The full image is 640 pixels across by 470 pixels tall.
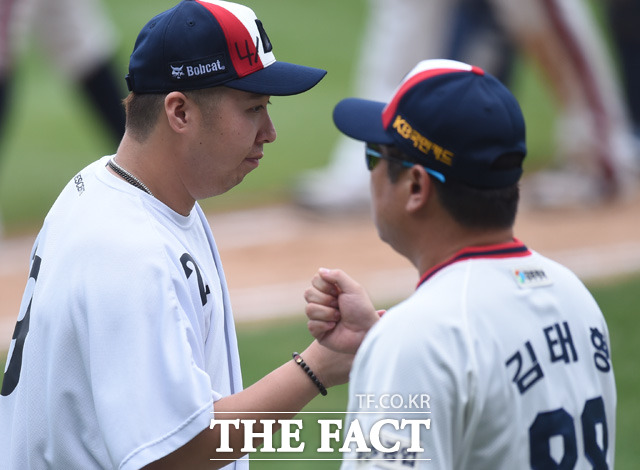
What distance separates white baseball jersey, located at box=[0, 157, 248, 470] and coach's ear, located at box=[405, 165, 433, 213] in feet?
1.95

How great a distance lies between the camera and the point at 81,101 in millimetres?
16797

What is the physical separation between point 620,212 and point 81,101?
390 inches

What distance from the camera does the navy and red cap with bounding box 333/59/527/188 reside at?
2.22m

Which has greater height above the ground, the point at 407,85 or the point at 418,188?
the point at 407,85

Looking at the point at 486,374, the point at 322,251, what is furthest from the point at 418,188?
the point at 322,251

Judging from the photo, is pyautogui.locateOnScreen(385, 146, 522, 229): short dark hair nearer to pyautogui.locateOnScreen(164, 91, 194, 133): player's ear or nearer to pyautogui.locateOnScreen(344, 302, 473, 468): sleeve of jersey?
pyautogui.locateOnScreen(344, 302, 473, 468): sleeve of jersey

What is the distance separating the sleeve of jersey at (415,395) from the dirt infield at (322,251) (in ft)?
17.4

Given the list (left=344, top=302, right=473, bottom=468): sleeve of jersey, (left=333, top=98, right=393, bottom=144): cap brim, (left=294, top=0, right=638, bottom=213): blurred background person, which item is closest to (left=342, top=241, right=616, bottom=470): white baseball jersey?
(left=344, top=302, right=473, bottom=468): sleeve of jersey

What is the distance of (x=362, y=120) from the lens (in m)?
2.52

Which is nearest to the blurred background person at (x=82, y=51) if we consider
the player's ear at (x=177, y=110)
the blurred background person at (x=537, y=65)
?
the blurred background person at (x=537, y=65)

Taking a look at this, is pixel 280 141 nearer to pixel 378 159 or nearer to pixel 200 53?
pixel 200 53

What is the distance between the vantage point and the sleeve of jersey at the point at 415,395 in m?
2.01

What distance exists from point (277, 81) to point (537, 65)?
813 cm

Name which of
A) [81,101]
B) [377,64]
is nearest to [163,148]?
[377,64]
